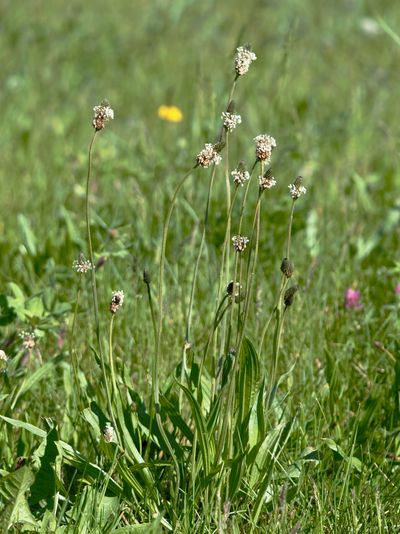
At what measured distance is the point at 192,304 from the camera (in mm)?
2115

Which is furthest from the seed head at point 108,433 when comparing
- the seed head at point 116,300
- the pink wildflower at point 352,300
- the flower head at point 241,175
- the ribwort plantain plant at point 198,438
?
the pink wildflower at point 352,300

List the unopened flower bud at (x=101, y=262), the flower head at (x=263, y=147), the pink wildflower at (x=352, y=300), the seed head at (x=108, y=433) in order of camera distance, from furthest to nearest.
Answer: the unopened flower bud at (x=101, y=262) → the pink wildflower at (x=352, y=300) → the seed head at (x=108, y=433) → the flower head at (x=263, y=147)

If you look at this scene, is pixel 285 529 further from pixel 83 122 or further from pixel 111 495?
pixel 83 122

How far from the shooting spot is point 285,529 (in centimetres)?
168

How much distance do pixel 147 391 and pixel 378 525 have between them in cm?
65

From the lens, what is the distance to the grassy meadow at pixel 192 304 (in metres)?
1.77

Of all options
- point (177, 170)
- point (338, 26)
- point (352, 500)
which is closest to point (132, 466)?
point (352, 500)

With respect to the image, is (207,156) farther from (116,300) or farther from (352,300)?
(352,300)

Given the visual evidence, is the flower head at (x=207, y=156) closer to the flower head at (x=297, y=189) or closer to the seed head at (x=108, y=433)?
the flower head at (x=297, y=189)

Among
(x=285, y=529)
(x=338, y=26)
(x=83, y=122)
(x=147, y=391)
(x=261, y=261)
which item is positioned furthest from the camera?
(x=338, y=26)

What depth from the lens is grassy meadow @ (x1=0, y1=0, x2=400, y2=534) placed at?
5.82ft

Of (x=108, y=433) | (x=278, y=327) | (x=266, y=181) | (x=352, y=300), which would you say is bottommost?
(x=108, y=433)

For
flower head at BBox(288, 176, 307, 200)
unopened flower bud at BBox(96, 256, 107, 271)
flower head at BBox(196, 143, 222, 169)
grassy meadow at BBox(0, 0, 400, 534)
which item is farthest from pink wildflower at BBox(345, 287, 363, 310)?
flower head at BBox(196, 143, 222, 169)

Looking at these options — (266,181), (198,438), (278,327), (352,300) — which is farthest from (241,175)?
(352,300)
